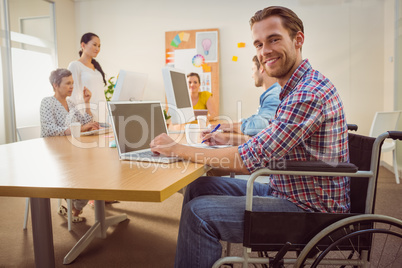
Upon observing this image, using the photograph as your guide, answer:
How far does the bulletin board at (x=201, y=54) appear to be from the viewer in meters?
5.08

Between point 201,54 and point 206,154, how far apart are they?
4054 millimetres

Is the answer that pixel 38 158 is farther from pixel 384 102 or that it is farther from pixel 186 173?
pixel 384 102

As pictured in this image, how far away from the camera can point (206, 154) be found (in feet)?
4.18

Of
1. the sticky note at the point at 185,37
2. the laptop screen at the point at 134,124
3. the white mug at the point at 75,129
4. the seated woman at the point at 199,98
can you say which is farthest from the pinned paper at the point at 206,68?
the laptop screen at the point at 134,124

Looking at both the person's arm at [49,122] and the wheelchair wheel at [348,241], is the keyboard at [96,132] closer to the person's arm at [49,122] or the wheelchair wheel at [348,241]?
the person's arm at [49,122]

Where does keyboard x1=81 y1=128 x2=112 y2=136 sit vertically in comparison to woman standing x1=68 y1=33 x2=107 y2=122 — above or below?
below

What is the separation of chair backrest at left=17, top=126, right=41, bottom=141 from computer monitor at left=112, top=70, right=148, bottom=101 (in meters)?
0.88

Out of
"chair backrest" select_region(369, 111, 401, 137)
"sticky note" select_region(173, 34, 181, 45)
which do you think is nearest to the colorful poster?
"sticky note" select_region(173, 34, 181, 45)

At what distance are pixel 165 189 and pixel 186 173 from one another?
196mm

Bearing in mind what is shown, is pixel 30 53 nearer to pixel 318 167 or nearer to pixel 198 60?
pixel 198 60

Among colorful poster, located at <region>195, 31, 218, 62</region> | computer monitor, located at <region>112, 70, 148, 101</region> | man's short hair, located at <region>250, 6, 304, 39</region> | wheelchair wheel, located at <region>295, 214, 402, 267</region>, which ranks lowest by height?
wheelchair wheel, located at <region>295, 214, 402, 267</region>

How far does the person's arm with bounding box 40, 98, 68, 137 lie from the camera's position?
2438mm

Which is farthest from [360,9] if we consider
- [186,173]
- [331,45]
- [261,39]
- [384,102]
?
[186,173]

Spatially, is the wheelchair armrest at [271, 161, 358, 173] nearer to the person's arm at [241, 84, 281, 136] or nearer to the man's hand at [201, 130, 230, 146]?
the man's hand at [201, 130, 230, 146]
